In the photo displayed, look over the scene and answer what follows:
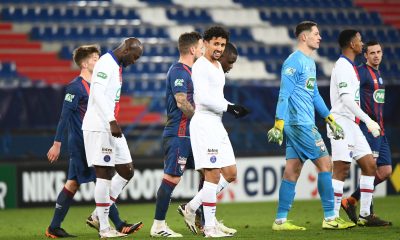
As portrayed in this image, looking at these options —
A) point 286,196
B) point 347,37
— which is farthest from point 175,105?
point 347,37

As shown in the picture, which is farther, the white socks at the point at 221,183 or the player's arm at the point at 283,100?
the white socks at the point at 221,183

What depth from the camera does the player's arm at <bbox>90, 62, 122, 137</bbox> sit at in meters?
8.97

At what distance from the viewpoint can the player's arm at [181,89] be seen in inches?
361

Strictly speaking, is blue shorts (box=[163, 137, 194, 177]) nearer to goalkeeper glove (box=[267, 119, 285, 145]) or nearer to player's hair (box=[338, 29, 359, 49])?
goalkeeper glove (box=[267, 119, 285, 145])

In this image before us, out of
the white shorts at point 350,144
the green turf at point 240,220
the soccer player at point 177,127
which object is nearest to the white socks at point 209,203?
the green turf at point 240,220

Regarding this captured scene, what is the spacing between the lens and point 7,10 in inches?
801

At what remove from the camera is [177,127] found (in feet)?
31.4

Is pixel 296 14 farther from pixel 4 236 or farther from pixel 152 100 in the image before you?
pixel 4 236

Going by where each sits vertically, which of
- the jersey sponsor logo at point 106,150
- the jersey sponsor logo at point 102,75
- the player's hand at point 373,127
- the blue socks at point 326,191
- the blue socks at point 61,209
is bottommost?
the blue socks at point 61,209

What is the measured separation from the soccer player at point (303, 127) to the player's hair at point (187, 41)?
3.12 feet

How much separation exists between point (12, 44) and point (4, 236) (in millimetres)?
10576

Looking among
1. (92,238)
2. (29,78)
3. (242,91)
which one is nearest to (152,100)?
(242,91)

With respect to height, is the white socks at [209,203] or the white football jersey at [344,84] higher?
the white football jersey at [344,84]

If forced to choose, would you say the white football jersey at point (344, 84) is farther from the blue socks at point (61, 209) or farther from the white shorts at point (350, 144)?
the blue socks at point (61, 209)
